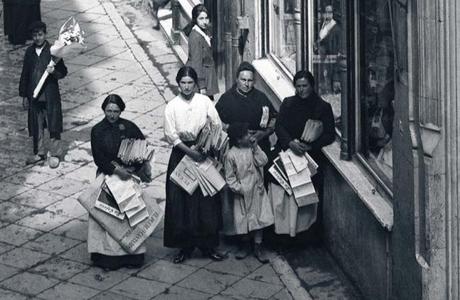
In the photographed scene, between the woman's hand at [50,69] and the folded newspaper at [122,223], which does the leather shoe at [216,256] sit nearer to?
the folded newspaper at [122,223]

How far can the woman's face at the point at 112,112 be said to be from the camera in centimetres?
1265

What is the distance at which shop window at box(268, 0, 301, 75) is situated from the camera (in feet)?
48.3

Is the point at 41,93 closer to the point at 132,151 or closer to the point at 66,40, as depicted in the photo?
the point at 66,40

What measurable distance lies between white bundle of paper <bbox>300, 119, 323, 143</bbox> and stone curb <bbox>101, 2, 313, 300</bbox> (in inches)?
48.3

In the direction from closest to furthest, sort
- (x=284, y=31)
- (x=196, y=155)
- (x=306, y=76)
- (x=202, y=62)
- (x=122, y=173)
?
(x=122, y=173), (x=196, y=155), (x=306, y=76), (x=284, y=31), (x=202, y=62)

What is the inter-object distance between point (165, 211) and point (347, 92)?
2171mm

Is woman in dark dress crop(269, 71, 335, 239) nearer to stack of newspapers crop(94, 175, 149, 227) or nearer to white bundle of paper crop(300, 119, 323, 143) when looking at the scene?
white bundle of paper crop(300, 119, 323, 143)

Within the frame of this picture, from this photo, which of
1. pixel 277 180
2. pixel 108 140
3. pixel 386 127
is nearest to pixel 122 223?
pixel 108 140

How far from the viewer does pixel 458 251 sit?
32.5 ft

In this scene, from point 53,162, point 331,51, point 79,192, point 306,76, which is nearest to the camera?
point 306,76

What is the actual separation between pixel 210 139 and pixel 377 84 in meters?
1.85

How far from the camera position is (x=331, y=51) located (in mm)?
13172

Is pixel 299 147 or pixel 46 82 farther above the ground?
pixel 46 82

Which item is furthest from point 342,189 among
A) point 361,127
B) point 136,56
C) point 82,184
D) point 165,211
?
point 136,56
